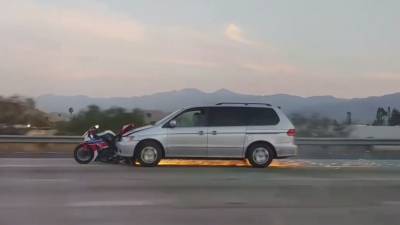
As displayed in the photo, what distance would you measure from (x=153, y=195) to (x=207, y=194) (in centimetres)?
91

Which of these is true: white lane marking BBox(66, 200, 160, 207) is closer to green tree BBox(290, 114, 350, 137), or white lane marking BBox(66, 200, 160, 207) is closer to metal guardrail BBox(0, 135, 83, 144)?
metal guardrail BBox(0, 135, 83, 144)

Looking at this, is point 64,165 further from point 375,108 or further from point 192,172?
point 375,108

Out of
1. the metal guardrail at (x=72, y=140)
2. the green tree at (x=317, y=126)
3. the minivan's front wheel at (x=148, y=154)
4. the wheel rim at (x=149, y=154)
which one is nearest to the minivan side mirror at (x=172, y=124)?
the minivan's front wheel at (x=148, y=154)

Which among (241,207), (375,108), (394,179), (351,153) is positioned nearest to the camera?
(241,207)

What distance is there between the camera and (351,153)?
25031mm

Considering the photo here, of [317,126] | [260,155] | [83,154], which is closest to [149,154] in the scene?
[83,154]

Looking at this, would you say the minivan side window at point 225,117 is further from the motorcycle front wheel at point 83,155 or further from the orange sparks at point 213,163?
the motorcycle front wheel at point 83,155

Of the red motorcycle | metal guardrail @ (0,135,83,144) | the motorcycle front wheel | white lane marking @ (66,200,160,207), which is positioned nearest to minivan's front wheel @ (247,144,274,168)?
the red motorcycle

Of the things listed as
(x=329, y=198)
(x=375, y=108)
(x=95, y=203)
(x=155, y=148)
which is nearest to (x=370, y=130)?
(x=375, y=108)

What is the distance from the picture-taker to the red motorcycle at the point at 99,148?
17.8 meters

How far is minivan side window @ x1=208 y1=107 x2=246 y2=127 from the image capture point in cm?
1744

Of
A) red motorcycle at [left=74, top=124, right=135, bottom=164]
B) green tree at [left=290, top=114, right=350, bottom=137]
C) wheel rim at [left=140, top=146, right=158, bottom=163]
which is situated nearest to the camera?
wheel rim at [left=140, top=146, right=158, bottom=163]

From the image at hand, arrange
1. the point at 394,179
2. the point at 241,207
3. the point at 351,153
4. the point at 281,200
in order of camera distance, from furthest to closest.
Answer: the point at 351,153 < the point at 394,179 < the point at 281,200 < the point at 241,207

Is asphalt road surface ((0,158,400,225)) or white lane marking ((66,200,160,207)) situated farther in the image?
white lane marking ((66,200,160,207))
